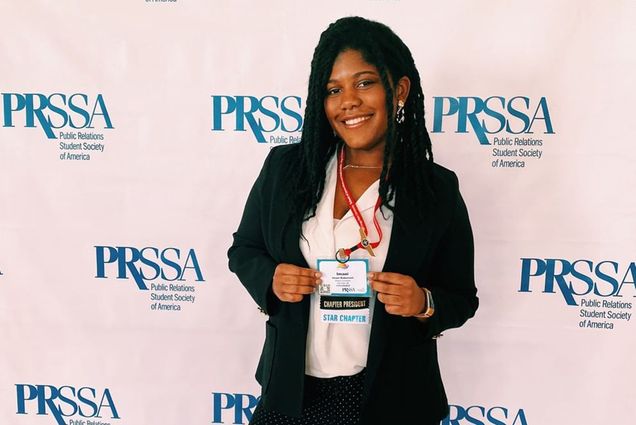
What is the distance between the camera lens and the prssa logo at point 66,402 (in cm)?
207

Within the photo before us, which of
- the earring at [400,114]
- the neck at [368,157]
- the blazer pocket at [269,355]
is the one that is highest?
the earring at [400,114]

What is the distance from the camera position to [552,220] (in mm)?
1816

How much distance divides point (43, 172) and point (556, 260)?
5.98 feet

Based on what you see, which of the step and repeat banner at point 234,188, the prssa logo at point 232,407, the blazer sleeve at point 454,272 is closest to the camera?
the blazer sleeve at point 454,272

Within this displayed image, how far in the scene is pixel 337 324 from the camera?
1.19 meters

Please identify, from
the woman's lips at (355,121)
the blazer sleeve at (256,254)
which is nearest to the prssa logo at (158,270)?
the blazer sleeve at (256,254)

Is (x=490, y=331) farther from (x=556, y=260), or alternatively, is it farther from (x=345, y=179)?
(x=345, y=179)

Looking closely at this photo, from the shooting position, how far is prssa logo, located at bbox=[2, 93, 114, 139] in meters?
1.91

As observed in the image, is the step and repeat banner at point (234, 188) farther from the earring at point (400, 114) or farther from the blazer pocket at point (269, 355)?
the blazer pocket at point (269, 355)

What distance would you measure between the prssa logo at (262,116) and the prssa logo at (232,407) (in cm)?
95

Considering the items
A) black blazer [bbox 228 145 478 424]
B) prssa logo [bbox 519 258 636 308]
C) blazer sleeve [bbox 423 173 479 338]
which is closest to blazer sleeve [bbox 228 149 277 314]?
black blazer [bbox 228 145 478 424]

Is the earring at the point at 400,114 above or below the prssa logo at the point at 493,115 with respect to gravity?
below

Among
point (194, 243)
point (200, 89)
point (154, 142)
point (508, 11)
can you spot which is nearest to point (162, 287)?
point (194, 243)

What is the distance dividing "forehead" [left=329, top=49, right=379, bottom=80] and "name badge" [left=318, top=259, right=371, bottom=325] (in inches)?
16.2
